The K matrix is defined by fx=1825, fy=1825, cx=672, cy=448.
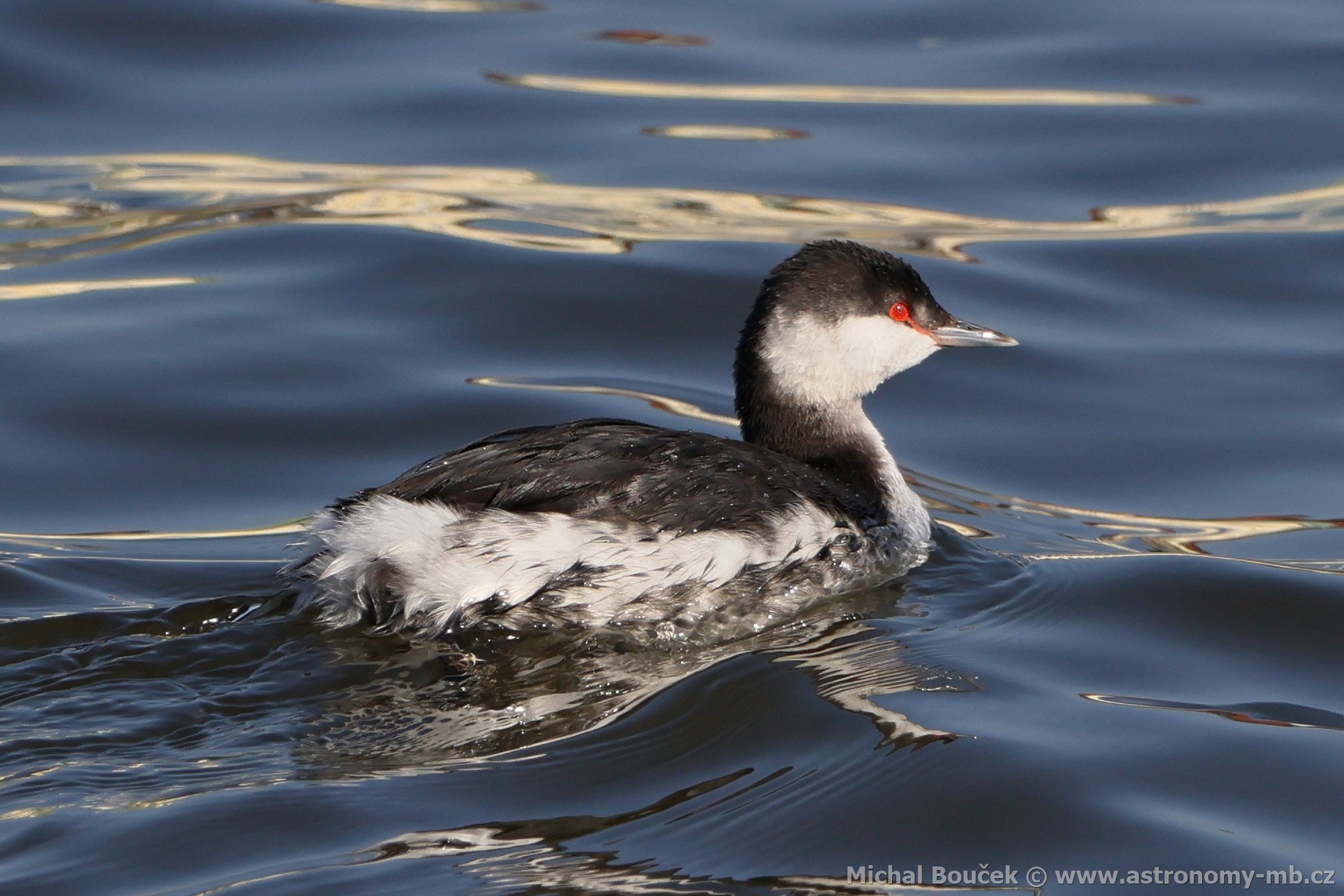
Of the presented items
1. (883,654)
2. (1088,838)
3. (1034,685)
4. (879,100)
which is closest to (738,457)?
(883,654)

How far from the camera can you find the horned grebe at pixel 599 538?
16.6ft

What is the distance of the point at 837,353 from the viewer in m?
6.34

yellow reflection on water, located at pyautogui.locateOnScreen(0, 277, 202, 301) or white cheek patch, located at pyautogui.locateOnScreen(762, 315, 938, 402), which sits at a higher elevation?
yellow reflection on water, located at pyautogui.locateOnScreen(0, 277, 202, 301)

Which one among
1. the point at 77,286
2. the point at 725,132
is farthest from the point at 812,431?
the point at 725,132

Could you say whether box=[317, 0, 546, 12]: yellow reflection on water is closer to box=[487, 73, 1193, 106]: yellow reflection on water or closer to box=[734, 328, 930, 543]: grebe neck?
box=[487, 73, 1193, 106]: yellow reflection on water

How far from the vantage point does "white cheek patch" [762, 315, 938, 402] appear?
6.26 m

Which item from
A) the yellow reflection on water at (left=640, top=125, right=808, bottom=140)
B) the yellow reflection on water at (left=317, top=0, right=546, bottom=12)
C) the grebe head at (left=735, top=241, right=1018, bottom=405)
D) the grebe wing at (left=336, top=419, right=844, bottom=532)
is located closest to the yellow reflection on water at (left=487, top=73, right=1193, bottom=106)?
the yellow reflection on water at (left=640, top=125, right=808, bottom=140)

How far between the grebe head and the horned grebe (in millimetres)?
386

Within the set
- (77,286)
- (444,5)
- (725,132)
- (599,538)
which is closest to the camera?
(599,538)

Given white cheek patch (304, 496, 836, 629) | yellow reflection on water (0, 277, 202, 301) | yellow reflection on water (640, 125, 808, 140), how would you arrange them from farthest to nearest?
yellow reflection on water (640, 125, 808, 140) → yellow reflection on water (0, 277, 202, 301) → white cheek patch (304, 496, 836, 629)

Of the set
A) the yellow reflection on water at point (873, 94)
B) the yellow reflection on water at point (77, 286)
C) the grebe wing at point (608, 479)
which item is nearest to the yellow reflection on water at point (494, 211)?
the yellow reflection on water at point (77, 286)

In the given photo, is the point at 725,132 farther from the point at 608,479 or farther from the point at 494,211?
the point at 608,479

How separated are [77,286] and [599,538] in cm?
457

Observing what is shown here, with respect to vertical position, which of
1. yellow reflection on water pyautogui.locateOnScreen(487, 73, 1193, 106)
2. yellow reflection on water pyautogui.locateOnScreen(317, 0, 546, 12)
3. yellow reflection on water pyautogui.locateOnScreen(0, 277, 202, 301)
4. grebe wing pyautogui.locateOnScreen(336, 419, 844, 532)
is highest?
yellow reflection on water pyautogui.locateOnScreen(317, 0, 546, 12)
